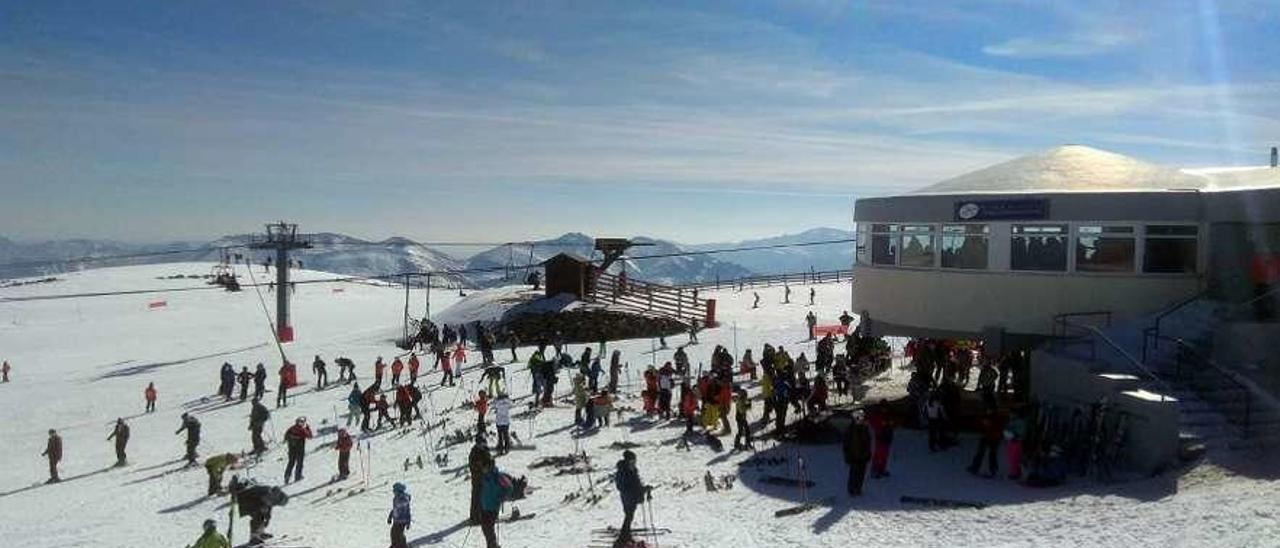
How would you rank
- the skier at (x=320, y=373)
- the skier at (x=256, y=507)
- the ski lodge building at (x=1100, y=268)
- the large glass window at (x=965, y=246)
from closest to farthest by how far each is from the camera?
1. the skier at (x=256, y=507)
2. the ski lodge building at (x=1100, y=268)
3. the large glass window at (x=965, y=246)
4. the skier at (x=320, y=373)

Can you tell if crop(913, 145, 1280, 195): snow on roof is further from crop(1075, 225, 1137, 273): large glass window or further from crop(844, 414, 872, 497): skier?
crop(844, 414, 872, 497): skier

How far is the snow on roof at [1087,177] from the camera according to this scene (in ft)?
64.7

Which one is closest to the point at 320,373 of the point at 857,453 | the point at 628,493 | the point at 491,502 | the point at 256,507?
the point at 256,507

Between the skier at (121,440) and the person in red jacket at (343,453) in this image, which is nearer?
the person in red jacket at (343,453)

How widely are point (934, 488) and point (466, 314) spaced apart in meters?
31.0

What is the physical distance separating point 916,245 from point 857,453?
8.92 metres

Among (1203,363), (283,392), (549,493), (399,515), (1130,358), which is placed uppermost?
(1130,358)

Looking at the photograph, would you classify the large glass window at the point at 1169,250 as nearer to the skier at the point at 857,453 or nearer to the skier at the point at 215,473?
the skier at the point at 857,453

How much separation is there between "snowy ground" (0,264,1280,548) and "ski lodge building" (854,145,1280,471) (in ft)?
10.4

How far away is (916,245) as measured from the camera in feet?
70.9

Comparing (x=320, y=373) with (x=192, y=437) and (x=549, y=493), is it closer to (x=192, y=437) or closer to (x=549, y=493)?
(x=192, y=437)

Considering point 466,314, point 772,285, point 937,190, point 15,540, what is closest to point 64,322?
point 466,314

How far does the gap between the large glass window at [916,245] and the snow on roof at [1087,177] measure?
80 cm

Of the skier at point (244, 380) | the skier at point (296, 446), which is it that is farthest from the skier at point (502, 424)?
the skier at point (244, 380)
